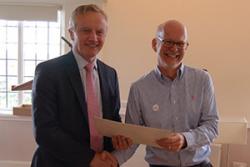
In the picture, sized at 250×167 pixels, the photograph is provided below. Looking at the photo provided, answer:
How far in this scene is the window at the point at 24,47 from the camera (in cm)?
380

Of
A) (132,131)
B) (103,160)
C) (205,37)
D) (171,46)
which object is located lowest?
(103,160)

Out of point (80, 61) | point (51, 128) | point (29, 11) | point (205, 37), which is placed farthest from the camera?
point (29, 11)

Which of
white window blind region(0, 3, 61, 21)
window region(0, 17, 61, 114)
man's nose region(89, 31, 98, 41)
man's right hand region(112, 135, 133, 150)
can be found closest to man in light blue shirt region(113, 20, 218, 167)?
man's right hand region(112, 135, 133, 150)

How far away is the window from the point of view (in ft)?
12.5

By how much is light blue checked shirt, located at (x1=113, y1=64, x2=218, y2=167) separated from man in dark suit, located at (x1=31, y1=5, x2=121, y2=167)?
10.1 inches

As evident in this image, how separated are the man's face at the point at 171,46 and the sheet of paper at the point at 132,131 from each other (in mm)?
400

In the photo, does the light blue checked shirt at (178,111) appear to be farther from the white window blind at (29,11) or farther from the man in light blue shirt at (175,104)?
the white window blind at (29,11)

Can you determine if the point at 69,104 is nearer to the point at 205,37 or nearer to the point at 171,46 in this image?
the point at 171,46

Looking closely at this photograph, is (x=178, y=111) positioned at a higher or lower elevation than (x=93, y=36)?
lower

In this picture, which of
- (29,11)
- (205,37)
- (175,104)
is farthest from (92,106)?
(29,11)

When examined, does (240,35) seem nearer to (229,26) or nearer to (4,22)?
(229,26)

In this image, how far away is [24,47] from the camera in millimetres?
3834

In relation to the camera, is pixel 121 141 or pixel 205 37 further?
pixel 205 37

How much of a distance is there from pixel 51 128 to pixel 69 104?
0.13m
